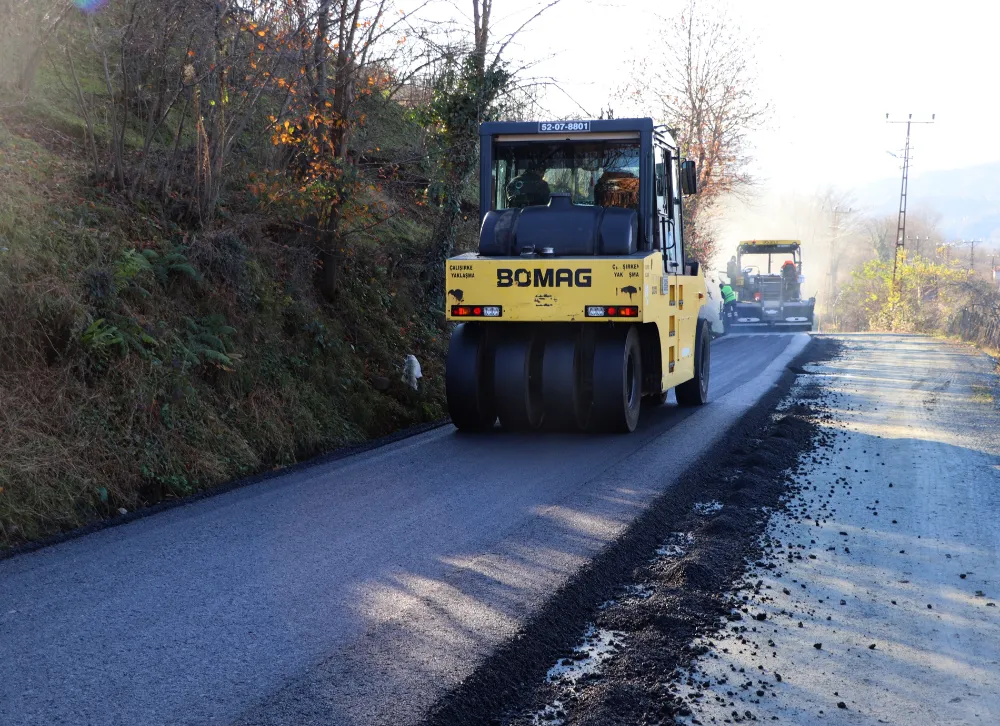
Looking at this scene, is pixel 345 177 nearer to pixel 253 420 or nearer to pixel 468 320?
pixel 468 320

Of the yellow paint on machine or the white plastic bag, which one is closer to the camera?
the yellow paint on machine

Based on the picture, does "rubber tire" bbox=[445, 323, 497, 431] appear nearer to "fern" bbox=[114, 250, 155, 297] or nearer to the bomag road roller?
the bomag road roller

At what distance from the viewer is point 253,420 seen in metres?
10.1

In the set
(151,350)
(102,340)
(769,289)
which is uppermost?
(769,289)

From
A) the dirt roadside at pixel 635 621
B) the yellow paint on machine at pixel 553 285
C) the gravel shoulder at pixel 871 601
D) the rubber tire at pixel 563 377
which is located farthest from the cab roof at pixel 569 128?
the dirt roadside at pixel 635 621

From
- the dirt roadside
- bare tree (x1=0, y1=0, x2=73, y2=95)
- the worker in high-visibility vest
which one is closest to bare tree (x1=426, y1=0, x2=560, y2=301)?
bare tree (x1=0, y1=0, x2=73, y2=95)

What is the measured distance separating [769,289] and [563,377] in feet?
104

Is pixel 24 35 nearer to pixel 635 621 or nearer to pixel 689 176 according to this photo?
pixel 689 176

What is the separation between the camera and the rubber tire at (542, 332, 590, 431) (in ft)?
36.2

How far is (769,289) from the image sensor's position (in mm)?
40938

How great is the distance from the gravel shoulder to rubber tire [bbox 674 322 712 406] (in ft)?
10.7

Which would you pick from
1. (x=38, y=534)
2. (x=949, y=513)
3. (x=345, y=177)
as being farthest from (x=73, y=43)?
(x=949, y=513)

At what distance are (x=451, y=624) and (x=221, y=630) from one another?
1096mm

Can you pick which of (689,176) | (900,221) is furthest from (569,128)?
(900,221)
